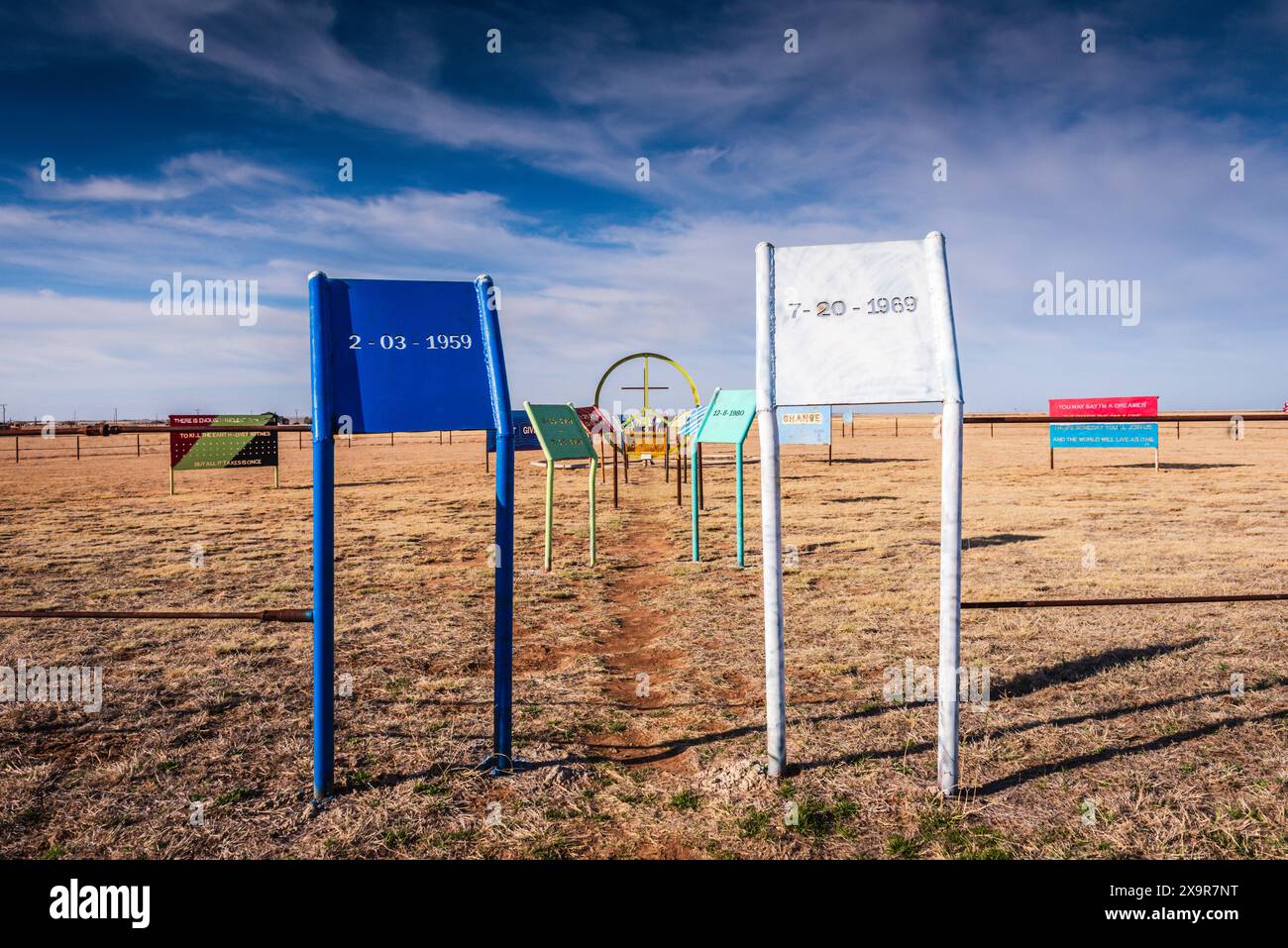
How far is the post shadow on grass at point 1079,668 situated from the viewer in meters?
4.67

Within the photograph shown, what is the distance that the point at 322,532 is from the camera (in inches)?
123

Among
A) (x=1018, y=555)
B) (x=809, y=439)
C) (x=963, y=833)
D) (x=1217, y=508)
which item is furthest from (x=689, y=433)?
(x=809, y=439)

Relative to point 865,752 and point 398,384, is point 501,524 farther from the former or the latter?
point 865,752

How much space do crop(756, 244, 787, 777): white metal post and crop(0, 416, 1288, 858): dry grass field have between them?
1.60 feet

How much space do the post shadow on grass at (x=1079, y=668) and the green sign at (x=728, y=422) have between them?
3781 mm

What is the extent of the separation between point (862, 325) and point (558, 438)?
235 inches

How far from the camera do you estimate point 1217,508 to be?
13195mm

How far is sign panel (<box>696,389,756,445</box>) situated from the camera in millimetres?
8320

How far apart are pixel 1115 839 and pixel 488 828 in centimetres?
249

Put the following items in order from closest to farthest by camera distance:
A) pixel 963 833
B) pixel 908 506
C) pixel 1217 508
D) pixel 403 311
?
pixel 963 833
pixel 403 311
pixel 1217 508
pixel 908 506

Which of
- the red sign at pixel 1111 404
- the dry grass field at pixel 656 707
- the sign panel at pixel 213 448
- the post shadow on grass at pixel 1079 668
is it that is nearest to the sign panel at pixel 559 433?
the dry grass field at pixel 656 707

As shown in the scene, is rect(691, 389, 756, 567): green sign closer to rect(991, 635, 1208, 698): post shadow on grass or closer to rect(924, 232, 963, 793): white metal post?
rect(991, 635, 1208, 698): post shadow on grass

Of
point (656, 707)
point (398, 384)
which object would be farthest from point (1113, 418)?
point (398, 384)

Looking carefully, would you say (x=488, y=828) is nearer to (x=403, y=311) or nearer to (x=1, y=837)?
(x=1, y=837)
